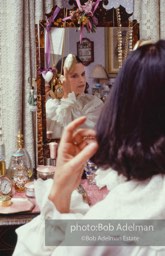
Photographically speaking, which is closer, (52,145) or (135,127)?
(135,127)

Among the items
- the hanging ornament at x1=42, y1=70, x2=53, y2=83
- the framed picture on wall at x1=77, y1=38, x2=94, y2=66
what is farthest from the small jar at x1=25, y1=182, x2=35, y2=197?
the framed picture on wall at x1=77, y1=38, x2=94, y2=66

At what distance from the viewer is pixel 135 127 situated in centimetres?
74

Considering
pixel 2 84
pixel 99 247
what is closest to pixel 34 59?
pixel 2 84

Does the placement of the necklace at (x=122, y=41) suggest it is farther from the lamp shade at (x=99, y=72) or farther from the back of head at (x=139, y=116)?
the back of head at (x=139, y=116)

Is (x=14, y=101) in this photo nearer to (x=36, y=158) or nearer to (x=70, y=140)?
(x=36, y=158)

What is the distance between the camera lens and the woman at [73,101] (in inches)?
68.3

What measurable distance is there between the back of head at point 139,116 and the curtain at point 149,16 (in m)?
1.21

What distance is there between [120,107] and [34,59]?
1.18 meters

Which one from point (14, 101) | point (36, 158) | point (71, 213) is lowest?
point (36, 158)

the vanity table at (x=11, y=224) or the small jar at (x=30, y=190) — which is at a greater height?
the small jar at (x=30, y=190)

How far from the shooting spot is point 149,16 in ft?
6.26

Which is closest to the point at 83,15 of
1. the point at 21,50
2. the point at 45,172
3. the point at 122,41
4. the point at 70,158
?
the point at 122,41

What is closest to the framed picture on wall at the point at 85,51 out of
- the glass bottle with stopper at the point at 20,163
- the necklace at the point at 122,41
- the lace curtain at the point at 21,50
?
the necklace at the point at 122,41

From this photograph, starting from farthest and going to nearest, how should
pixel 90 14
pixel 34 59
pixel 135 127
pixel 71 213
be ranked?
1. pixel 34 59
2. pixel 90 14
3. pixel 71 213
4. pixel 135 127
